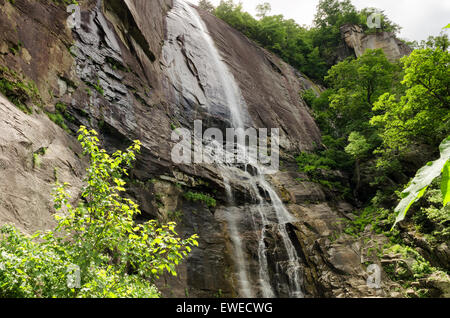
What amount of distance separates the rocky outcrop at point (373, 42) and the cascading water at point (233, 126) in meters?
18.4

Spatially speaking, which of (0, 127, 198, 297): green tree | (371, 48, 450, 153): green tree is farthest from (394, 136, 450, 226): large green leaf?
(371, 48, 450, 153): green tree

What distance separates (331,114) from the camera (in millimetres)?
22766

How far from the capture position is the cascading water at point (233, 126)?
10.2 meters

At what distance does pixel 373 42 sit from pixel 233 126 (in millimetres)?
23637

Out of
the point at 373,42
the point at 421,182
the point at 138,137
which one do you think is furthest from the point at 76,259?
the point at 373,42

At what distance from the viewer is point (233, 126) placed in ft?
54.6

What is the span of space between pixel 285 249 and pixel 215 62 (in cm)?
1294

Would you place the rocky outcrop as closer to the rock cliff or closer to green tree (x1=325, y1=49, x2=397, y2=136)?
green tree (x1=325, y1=49, x2=397, y2=136)

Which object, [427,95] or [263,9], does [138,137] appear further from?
[263,9]

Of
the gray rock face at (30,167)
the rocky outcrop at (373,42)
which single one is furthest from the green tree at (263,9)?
the gray rock face at (30,167)

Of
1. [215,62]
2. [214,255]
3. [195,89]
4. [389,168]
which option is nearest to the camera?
[214,255]

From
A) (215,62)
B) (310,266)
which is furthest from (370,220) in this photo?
(215,62)

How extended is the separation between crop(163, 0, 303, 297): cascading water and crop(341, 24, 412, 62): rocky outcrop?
60.3ft

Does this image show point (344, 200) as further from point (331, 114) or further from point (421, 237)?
point (331, 114)
